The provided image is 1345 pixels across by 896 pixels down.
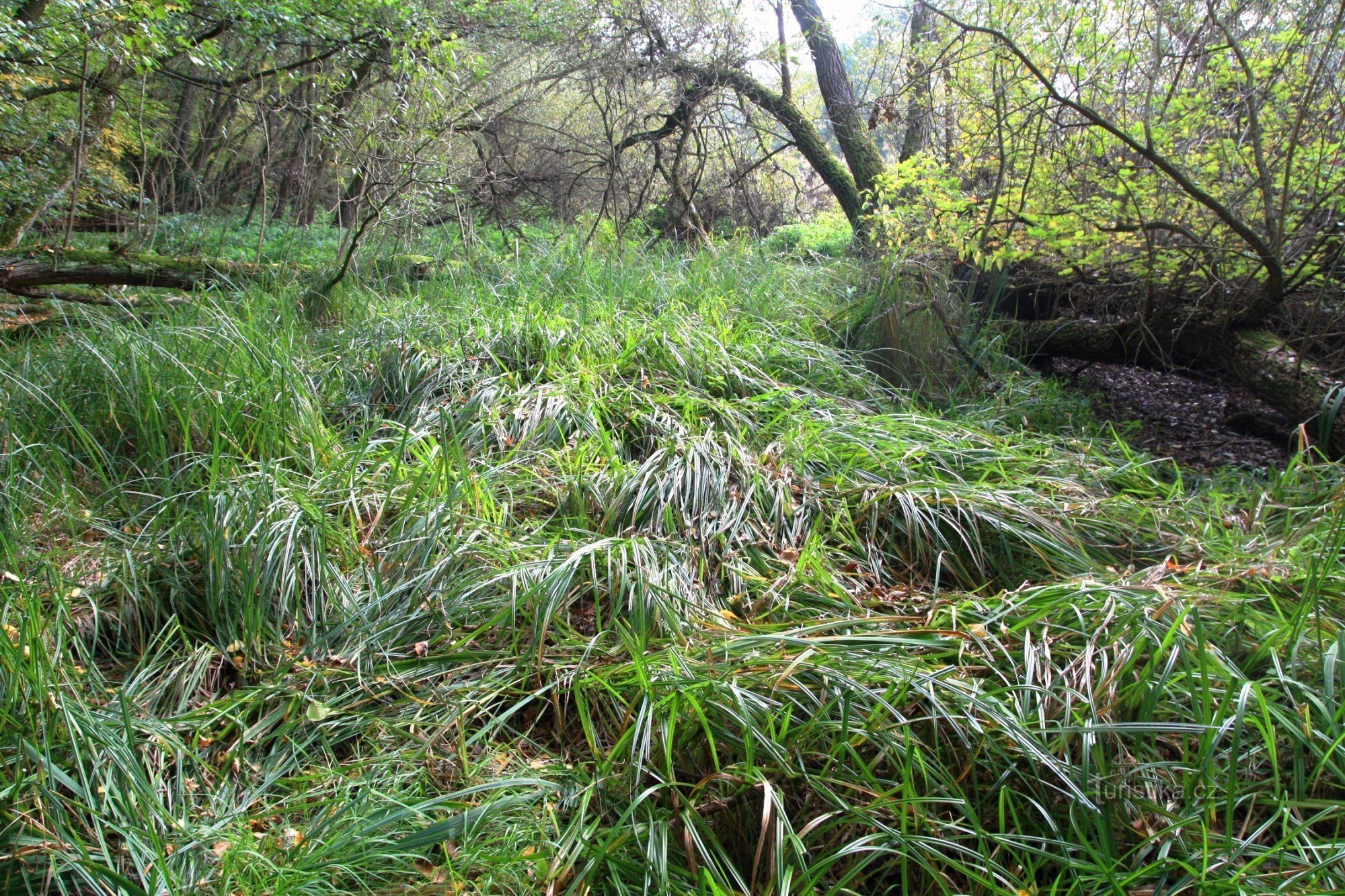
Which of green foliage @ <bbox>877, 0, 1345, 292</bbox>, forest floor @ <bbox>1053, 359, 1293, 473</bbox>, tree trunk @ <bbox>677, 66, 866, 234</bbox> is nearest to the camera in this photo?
green foliage @ <bbox>877, 0, 1345, 292</bbox>

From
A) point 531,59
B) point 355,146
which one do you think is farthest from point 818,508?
point 531,59

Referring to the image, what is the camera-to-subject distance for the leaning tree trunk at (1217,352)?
3305mm

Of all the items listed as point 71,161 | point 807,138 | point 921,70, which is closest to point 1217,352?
point 921,70

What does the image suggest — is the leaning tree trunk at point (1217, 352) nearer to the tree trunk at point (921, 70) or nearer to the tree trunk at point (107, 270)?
the tree trunk at point (921, 70)

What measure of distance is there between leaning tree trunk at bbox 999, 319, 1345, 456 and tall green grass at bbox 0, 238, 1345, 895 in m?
0.61

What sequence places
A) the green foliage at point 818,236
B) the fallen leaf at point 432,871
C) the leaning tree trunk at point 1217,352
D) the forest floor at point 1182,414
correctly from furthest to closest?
the green foliage at point 818,236 < the forest floor at point 1182,414 < the leaning tree trunk at point 1217,352 < the fallen leaf at point 432,871

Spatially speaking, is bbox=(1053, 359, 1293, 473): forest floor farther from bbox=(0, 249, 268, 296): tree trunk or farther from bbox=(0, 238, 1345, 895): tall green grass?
bbox=(0, 249, 268, 296): tree trunk

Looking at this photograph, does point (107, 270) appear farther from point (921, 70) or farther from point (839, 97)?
point (839, 97)

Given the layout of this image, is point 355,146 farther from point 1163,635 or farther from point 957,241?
point 1163,635

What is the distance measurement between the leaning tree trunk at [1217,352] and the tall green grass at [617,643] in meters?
0.61

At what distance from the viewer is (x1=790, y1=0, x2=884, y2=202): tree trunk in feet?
23.1

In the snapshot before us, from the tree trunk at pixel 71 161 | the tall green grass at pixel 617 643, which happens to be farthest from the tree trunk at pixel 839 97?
the tree trunk at pixel 71 161

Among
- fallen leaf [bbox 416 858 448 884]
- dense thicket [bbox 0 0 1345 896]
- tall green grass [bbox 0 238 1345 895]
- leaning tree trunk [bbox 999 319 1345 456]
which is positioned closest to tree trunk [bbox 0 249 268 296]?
dense thicket [bbox 0 0 1345 896]

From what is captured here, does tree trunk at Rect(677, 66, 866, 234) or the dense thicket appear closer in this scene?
the dense thicket
